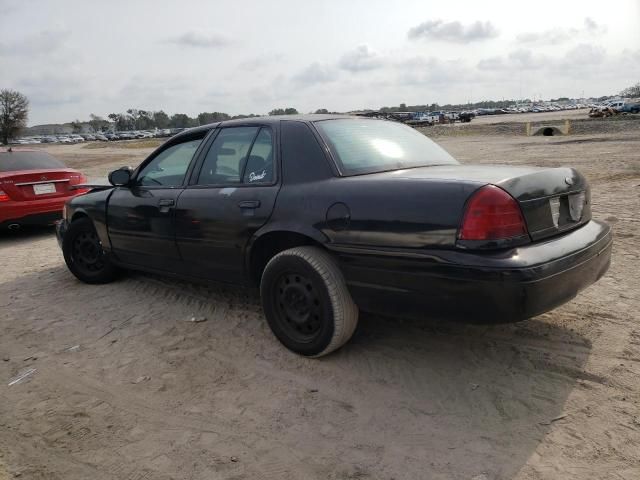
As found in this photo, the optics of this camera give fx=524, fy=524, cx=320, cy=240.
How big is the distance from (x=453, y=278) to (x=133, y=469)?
72.5 inches

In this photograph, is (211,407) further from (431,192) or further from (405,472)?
(431,192)

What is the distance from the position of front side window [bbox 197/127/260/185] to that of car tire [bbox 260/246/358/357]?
0.87m

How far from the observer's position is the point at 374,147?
364cm

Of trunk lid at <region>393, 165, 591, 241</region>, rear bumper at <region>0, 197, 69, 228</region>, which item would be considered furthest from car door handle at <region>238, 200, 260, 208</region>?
rear bumper at <region>0, 197, 69, 228</region>

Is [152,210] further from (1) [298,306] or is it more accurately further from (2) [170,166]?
(1) [298,306]

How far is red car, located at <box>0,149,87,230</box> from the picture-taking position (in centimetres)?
760

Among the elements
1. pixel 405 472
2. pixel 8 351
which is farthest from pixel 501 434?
pixel 8 351

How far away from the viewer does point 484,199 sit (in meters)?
2.71

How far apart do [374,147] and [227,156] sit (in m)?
1.17

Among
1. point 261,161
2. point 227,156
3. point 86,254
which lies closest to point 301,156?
point 261,161

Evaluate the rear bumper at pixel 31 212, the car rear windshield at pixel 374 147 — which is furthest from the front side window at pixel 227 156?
the rear bumper at pixel 31 212

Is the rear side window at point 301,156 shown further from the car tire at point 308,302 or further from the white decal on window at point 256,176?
the car tire at point 308,302

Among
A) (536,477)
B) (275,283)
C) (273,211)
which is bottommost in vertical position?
(536,477)

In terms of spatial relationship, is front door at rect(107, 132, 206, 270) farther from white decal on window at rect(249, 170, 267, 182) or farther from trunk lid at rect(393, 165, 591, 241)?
trunk lid at rect(393, 165, 591, 241)
